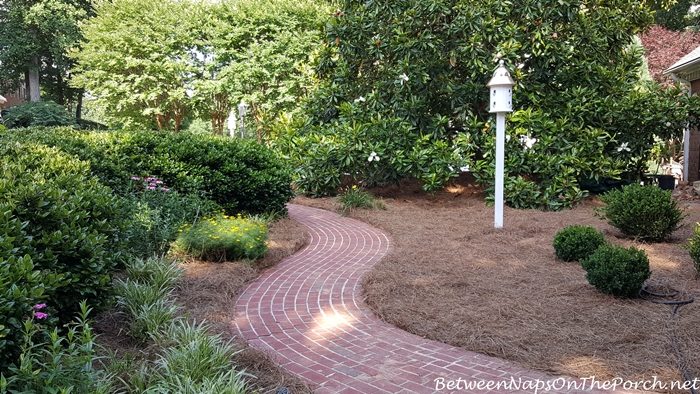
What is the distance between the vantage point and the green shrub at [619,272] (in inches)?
157

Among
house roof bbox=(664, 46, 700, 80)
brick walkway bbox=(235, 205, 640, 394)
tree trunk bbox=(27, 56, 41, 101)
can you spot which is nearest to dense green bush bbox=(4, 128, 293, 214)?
brick walkway bbox=(235, 205, 640, 394)

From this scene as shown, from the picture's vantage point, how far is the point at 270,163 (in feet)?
26.1

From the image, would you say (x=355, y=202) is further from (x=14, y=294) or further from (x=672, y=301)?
(x=14, y=294)

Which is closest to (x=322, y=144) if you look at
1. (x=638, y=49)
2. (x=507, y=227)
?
(x=507, y=227)

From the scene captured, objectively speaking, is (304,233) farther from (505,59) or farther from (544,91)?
(544,91)

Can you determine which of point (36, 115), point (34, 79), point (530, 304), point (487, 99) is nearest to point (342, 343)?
point (530, 304)

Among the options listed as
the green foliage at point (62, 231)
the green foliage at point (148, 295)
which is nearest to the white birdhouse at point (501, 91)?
the green foliage at point (148, 295)

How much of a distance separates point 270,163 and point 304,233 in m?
1.54

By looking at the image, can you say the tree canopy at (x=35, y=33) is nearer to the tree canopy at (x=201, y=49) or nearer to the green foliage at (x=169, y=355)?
the tree canopy at (x=201, y=49)

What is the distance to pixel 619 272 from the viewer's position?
4.00 m

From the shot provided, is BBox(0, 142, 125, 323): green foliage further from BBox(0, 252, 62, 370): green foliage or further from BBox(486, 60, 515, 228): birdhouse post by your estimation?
BBox(486, 60, 515, 228): birdhouse post

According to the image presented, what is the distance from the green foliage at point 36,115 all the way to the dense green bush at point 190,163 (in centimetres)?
1610

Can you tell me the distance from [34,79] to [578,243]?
30.6m

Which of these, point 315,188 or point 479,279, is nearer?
point 479,279
